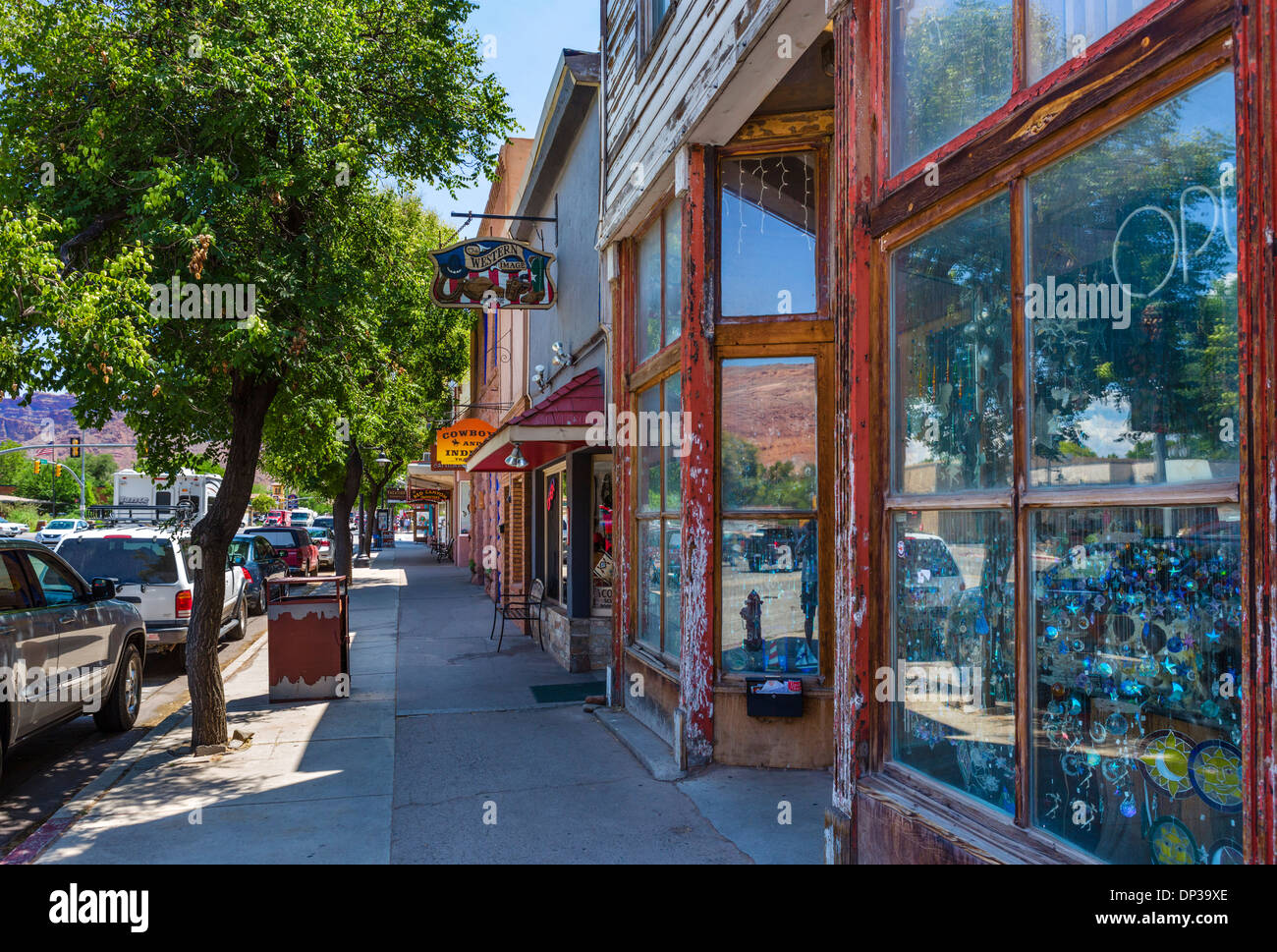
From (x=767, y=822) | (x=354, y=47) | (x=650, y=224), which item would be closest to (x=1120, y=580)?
(x=767, y=822)

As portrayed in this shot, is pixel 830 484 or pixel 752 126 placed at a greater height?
pixel 752 126

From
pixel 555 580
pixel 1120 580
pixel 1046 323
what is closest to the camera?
pixel 1120 580

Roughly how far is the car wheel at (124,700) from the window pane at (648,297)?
17.7ft

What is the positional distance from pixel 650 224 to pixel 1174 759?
681 cm

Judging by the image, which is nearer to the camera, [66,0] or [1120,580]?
[1120,580]

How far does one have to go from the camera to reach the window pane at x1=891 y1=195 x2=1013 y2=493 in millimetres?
3557

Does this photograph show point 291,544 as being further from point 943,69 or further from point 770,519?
point 943,69

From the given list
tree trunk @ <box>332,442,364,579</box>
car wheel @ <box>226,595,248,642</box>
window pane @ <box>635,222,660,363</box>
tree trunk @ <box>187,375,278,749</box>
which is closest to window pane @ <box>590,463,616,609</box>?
window pane @ <box>635,222,660,363</box>

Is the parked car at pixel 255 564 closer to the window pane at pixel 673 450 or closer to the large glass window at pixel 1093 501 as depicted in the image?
the window pane at pixel 673 450

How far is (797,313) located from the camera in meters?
6.79

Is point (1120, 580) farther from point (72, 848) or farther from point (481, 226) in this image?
point (481, 226)

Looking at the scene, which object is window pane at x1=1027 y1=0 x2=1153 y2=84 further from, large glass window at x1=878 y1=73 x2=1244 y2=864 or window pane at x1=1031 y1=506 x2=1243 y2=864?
window pane at x1=1031 y1=506 x2=1243 y2=864

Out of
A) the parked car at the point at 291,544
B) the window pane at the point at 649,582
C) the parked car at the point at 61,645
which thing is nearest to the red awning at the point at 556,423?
the window pane at the point at 649,582

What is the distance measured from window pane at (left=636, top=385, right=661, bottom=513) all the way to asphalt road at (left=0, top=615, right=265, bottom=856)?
4767mm
